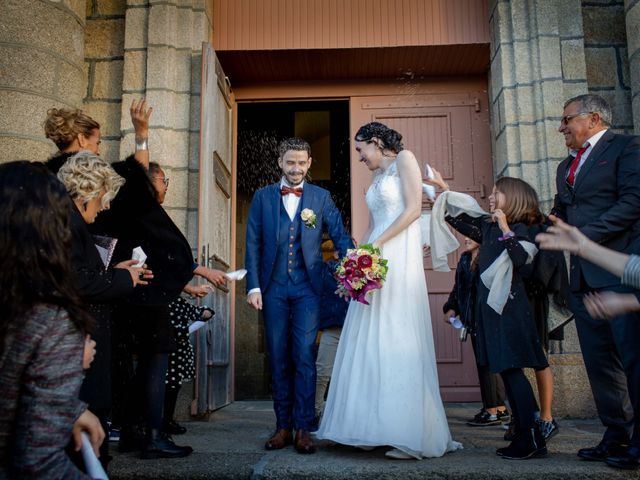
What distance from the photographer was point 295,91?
7637 mm

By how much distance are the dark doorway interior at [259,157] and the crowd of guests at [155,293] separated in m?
5.13

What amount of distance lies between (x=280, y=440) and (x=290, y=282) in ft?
3.34

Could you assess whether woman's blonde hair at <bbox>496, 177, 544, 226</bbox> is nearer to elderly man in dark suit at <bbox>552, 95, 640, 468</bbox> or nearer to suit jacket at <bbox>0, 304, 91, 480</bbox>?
elderly man in dark suit at <bbox>552, 95, 640, 468</bbox>

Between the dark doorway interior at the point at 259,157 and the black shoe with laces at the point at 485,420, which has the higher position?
the dark doorway interior at the point at 259,157

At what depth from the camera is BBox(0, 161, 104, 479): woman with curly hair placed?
190cm

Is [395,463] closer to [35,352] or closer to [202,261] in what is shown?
[35,352]

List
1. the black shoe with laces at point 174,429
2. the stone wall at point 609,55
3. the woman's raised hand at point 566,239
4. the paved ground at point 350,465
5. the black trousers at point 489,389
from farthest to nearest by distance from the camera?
1. the stone wall at point 609,55
2. the black trousers at point 489,389
3. the black shoe with laces at point 174,429
4. the paved ground at point 350,465
5. the woman's raised hand at point 566,239

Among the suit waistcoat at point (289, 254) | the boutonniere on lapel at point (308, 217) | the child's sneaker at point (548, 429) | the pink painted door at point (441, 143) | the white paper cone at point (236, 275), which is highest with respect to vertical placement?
the pink painted door at point (441, 143)

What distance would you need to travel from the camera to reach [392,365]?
3951 millimetres

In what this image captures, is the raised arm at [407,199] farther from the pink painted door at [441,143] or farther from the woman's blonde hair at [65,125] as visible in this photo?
the pink painted door at [441,143]

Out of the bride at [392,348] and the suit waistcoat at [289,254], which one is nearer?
the bride at [392,348]

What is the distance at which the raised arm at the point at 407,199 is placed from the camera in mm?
4160

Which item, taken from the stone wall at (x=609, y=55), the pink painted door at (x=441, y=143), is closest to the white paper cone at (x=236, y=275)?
the pink painted door at (x=441, y=143)

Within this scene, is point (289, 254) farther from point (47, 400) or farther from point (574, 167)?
point (47, 400)
